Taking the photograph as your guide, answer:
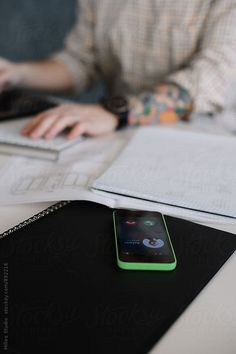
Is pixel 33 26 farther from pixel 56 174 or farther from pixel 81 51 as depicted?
A: pixel 56 174

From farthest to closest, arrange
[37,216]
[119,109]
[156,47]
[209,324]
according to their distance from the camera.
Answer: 1. [156,47]
2. [119,109]
3. [37,216]
4. [209,324]

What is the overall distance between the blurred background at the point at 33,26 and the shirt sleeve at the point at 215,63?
693 mm

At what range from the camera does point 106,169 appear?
0.56 m

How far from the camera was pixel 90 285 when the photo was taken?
0.35m

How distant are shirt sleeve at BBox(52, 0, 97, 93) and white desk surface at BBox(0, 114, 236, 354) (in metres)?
0.83

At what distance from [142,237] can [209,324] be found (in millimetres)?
114

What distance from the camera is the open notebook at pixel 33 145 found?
0.62 metres

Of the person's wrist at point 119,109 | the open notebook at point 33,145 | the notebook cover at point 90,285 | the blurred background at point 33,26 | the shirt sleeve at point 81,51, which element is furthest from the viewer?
the blurred background at point 33,26

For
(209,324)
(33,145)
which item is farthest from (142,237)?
(33,145)

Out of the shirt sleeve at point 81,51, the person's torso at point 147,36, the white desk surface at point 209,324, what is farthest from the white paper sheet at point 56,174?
the shirt sleeve at point 81,51

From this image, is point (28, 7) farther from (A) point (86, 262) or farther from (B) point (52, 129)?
(A) point (86, 262)

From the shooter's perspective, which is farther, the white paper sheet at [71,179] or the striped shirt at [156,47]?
the striped shirt at [156,47]

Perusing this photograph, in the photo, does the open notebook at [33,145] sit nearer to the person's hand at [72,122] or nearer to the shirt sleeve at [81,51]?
the person's hand at [72,122]

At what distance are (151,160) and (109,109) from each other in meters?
0.23
